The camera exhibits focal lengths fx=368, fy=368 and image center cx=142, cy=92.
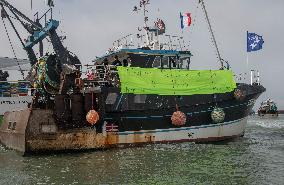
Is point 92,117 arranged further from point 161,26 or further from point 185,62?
point 161,26

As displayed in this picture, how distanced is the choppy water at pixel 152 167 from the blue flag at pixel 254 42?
7.30 m

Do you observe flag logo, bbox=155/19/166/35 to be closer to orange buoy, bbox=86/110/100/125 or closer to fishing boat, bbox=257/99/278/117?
orange buoy, bbox=86/110/100/125

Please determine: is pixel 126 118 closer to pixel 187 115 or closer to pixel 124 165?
pixel 187 115

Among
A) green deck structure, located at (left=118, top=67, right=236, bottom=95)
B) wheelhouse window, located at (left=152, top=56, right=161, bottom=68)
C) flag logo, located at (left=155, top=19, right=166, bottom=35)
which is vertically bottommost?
green deck structure, located at (left=118, top=67, right=236, bottom=95)

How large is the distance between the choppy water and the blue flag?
7296 millimetres

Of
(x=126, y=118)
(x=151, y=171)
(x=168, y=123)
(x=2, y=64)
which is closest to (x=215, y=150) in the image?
(x=168, y=123)

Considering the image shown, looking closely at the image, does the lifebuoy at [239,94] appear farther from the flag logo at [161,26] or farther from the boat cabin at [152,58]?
the flag logo at [161,26]

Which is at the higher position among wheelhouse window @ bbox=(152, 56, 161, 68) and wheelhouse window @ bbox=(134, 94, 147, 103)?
wheelhouse window @ bbox=(152, 56, 161, 68)

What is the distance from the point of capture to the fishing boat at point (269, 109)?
7447 cm

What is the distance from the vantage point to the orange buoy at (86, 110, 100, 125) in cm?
1416

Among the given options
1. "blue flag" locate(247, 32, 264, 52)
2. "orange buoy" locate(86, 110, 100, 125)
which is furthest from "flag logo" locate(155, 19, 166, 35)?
"orange buoy" locate(86, 110, 100, 125)

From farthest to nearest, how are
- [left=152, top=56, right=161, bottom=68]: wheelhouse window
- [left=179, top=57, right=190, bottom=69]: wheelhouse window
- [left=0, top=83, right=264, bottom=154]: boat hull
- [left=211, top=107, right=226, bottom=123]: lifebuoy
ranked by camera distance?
1. [left=179, top=57, right=190, bottom=69]: wheelhouse window
2. [left=152, top=56, right=161, bottom=68]: wheelhouse window
3. [left=211, top=107, right=226, bottom=123]: lifebuoy
4. [left=0, top=83, right=264, bottom=154]: boat hull

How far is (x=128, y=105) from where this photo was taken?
15.8 meters

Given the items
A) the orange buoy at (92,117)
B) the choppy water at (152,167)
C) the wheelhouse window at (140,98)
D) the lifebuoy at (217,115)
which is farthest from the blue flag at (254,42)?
the orange buoy at (92,117)
